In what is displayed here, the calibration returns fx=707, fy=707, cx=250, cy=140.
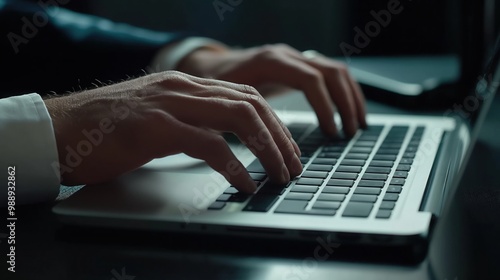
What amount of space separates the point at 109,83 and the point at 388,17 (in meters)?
0.59

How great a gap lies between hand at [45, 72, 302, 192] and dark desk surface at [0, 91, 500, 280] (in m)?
0.07

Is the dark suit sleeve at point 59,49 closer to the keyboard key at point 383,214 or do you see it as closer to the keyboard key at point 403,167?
the keyboard key at point 403,167

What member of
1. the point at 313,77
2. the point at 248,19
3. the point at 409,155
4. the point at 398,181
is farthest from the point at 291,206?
the point at 248,19

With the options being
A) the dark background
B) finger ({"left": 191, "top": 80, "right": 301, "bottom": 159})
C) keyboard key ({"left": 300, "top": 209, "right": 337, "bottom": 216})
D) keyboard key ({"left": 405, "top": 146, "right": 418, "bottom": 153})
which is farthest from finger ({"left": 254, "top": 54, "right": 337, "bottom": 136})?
the dark background

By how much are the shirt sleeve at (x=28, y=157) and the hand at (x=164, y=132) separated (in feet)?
0.03

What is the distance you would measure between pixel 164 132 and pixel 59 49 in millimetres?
616

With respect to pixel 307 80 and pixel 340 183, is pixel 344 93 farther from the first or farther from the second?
pixel 340 183

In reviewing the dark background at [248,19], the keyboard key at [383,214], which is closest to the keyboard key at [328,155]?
the keyboard key at [383,214]

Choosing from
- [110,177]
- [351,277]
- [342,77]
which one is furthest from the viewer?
[342,77]

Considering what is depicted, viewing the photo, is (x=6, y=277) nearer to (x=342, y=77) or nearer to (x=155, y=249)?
(x=155, y=249)

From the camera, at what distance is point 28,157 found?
25.3 inches

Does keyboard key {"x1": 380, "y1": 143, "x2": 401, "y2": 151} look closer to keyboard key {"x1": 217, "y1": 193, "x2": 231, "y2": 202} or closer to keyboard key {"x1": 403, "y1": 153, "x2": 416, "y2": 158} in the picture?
keyboard key {"x1": 403, "y1": 153, "x2": 416, "y2": 158}

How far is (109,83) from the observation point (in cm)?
A: 72

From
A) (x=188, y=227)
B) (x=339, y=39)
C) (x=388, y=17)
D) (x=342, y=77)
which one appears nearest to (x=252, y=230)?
(x=188, y=227)
